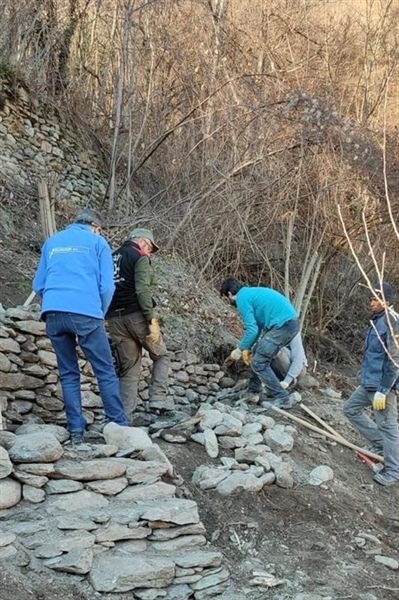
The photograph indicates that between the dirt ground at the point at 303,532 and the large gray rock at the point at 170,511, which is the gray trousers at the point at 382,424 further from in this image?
the large gray rock at the point at 170,511

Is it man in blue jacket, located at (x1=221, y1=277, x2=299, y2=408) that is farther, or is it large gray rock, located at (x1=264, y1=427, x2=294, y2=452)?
man in blue jacket, located at (x1=221, y1=277, x2=299, y2=408)

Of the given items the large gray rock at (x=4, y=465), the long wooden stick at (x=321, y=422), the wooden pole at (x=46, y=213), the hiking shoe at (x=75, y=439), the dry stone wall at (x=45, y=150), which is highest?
the dry stone wall at (x=45, y=150)

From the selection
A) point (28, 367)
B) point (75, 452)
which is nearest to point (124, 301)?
point (28, 367)

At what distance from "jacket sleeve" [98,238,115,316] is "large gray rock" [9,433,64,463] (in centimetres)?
120

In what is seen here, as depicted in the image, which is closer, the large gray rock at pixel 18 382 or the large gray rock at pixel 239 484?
the large gray rock at pixel 239 484

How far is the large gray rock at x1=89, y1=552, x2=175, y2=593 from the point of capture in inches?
130

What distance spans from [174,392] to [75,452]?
10.9 feet

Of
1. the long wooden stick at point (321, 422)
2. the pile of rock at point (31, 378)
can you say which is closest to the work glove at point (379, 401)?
the long wooden stick at point (321, 422)

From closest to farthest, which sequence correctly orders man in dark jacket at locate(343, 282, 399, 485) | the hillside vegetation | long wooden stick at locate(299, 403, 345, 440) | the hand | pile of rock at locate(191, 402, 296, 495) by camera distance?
pile of rock at locate(191, 402, 296, 495), man in dark jacket at locate(343, 282, 399, 485), long wooden stick at locate(299, 403, 345, 440), the hand, the hillside vegetation

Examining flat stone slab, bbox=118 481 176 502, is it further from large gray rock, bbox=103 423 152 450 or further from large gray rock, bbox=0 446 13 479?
large gray rock, bbox=0 446 13 479

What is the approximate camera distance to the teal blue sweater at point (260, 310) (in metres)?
6.50

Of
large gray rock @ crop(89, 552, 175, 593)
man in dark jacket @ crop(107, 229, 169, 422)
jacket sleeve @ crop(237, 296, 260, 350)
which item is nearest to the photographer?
large gray rock @ crop(89, 552, 175, 593)

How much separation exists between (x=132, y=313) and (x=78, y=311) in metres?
1.19

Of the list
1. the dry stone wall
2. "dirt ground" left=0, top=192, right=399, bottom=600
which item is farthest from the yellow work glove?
the dry stone wall
